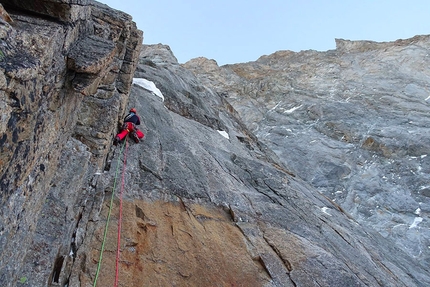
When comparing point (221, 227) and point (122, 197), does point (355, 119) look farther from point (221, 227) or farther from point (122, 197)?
point (122, 197)

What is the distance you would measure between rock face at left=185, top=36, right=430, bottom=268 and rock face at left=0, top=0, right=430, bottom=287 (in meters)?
8.87

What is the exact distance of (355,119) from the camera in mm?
31531

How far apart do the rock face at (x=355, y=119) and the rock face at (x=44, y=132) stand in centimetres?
1777

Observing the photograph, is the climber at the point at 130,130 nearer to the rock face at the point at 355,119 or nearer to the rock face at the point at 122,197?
the rock face at the point at 122,197

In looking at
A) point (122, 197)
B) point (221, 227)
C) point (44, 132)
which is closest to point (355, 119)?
point (221, 227)

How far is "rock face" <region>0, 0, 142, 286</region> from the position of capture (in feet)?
12.8

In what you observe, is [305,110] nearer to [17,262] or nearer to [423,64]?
[423,64]

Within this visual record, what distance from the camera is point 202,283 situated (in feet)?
23.6

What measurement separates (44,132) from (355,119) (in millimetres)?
30858

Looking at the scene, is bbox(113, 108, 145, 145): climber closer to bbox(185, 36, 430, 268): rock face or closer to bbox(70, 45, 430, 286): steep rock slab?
bbox(70, 45, 430, 286): steep rock slab

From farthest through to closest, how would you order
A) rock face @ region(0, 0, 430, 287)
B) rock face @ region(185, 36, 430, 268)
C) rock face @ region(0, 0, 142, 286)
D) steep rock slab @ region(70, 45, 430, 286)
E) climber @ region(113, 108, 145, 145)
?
rock face @ region(185, 36, 430, 268)
climber @ region(113, 108, 145, 145)
steep rock slab @ region(70, 45, 430, 286)
rock face @ region(0, 0, 430, 287)
rock face @ region(0, 0, 142, 286)

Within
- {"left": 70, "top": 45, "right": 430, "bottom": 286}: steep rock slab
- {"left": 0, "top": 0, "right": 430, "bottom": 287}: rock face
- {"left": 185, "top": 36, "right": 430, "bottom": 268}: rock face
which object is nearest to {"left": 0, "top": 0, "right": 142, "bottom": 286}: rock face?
{"left": 0, "top": 0, "right": 430, "bottom": 287}: rock face

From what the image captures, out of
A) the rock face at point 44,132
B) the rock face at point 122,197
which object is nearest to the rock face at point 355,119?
the rock face at point 122,197

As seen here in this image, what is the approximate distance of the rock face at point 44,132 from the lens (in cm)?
391
